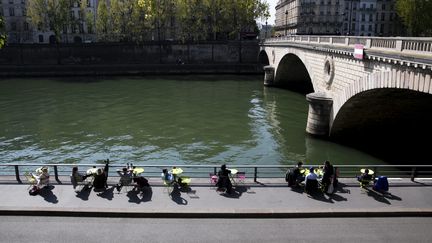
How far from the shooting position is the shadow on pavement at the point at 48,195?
609 inches

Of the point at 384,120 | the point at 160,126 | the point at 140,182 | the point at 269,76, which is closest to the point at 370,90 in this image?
the point at 384,120

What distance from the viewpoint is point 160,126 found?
3788cm

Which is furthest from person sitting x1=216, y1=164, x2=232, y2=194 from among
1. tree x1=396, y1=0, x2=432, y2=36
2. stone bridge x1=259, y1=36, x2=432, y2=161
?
tree x1=396, y1=0, x2=432, y2=36

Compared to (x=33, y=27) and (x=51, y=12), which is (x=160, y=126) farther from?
(x=33, y=27)

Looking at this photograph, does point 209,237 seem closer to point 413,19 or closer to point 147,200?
point 147,200

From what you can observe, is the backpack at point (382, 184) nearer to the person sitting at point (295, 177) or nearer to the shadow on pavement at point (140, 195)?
the person sitting at point (295, 177)

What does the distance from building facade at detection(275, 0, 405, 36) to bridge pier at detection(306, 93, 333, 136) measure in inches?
3636

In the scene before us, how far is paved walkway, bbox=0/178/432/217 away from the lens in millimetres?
14391

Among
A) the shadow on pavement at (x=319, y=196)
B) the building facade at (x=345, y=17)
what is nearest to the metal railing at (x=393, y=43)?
the shadow on pavement at (x=319, y=196)

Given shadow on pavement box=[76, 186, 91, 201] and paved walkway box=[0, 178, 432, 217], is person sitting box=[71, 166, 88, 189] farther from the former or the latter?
shadow on pavement box=[76, 186, 91, 201]

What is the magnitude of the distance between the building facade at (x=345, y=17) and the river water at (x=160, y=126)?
218 feet

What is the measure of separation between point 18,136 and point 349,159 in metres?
27.0

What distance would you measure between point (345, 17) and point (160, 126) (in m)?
101

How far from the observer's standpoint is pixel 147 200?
1555 centimetres
